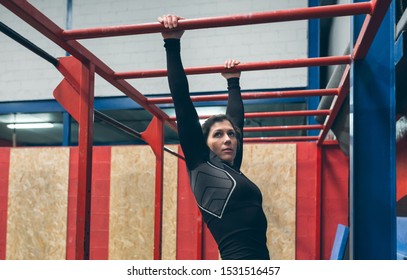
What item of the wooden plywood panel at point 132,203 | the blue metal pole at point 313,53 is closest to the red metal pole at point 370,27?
the wooden plywood panel at point 132,203

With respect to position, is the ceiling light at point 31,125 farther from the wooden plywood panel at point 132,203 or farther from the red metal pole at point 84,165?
the red metal pole at point 84,165

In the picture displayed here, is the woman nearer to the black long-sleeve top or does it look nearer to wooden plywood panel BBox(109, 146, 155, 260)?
the black long-sleeve top

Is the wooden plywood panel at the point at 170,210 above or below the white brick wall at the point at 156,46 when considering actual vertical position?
below

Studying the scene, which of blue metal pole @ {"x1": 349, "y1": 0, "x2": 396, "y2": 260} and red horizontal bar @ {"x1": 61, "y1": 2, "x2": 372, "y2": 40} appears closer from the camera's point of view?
red horizontal bar @ {"x1": 61, "y1": 2, "x2": 372, "y2": 40}

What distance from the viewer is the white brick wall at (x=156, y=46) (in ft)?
18.6

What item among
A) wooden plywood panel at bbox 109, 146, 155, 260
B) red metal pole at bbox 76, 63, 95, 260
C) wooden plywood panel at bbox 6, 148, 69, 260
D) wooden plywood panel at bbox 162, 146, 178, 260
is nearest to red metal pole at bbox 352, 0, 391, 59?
red metal pole at bbox 76, 63, 95, 260

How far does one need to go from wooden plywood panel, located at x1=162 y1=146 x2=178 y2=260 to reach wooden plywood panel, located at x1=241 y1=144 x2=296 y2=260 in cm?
79

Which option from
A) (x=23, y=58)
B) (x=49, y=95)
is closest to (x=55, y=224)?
(x=49, y=95)

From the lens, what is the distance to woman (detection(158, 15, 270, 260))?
5.45 feet

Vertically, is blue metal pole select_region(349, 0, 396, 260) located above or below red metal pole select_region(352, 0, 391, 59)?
below

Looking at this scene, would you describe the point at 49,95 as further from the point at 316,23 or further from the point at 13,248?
the point at 316,23

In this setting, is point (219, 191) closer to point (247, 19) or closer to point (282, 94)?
point (247, 19)

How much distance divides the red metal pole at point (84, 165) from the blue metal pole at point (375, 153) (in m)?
1.04
